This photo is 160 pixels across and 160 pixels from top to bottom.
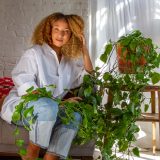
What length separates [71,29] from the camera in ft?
6.61

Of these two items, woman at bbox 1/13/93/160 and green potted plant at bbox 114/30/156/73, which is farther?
green potted plant at bbox 114/30/156/73

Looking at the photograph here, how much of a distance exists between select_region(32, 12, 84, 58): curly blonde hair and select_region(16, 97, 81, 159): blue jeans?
1.59 feet

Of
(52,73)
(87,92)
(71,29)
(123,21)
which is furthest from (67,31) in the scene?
(123,21)

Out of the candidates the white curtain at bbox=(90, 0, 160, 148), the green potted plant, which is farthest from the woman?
the white curtain at bbox=(90, 0, 160, 148)

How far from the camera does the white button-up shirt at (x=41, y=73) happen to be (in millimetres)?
1865

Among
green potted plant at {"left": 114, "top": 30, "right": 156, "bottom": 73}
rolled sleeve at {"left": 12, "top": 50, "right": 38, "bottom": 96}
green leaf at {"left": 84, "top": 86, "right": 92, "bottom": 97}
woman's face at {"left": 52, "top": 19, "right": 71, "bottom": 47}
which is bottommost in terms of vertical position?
green leaf at {"left": 84, "top": 86, "right": 92, "bottom": 97}

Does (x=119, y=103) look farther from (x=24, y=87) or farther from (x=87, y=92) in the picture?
(x=24, y=87)

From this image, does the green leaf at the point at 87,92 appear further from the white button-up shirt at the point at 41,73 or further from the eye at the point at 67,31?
the eye at the point at 67,31

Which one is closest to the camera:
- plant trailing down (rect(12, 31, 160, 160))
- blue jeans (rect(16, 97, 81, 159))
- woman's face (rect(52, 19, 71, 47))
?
blue jeans (rect(16, 97, 81, 159))

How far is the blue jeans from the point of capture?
161 cm

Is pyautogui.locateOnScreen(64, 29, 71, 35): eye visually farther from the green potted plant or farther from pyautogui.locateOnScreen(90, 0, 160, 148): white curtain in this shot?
pyautogui.locateOnScreen(90, 0, 160, 148): white curtain

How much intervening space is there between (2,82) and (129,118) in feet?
4.14

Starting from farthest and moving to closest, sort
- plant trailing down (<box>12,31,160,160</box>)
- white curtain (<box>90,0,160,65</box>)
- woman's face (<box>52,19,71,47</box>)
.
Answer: white curtain (<box>90,0,160,65</box>), woman's face (<box>52,19,71,47</box>), plant trailing down (<box>12,31,160,160</box>)

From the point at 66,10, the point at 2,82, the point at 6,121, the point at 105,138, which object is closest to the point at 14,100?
the point at 6,121
